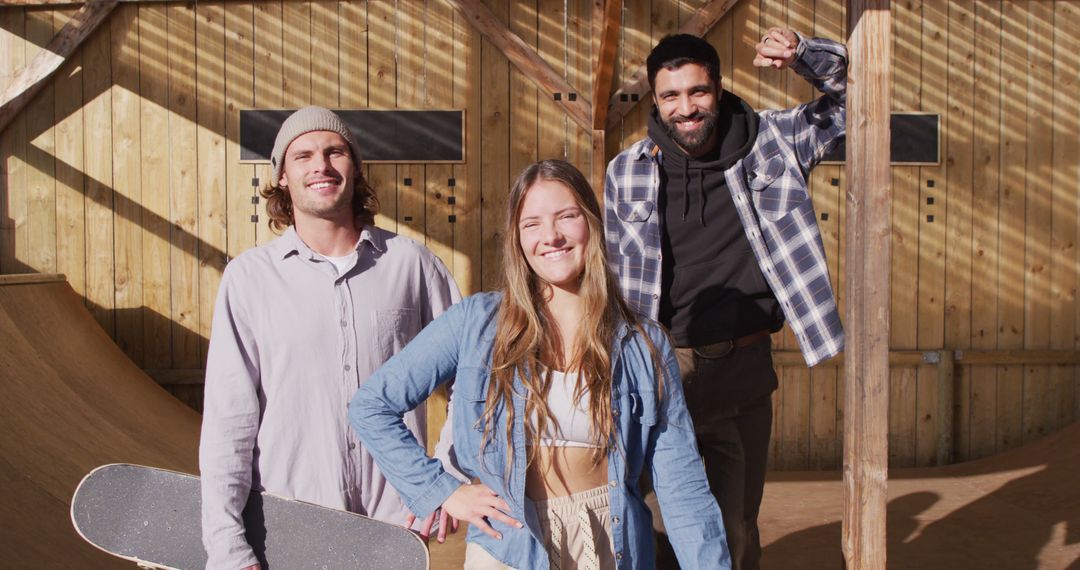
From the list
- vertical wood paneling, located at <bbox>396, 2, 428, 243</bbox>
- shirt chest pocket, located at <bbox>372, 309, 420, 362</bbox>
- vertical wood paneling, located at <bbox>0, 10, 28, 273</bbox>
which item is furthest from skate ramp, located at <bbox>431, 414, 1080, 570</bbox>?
vertical wood paneling, located at <bbox>0, 10, 28, 273</bbox>

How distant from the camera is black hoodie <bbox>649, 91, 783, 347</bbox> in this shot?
2.57 m

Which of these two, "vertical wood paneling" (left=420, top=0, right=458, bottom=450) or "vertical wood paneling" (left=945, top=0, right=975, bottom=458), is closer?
"vertical wood paneling" (left=420, top=0, right=458, bottom=450)

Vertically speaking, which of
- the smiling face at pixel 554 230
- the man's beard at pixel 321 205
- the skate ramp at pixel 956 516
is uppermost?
the man's beard at pixel 321 205

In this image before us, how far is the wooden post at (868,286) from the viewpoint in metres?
2.43

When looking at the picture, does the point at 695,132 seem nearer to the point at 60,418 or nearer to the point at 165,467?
the point at 165,467

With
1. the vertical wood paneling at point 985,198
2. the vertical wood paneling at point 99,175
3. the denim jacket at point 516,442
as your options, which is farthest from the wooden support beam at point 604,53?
the denim jacket at point 516,442

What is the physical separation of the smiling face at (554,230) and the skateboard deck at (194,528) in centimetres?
58

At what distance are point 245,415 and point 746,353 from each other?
4.43 feet

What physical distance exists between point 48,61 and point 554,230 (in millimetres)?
5650

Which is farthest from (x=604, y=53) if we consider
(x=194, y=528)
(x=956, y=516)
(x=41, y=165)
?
(x=194, y=528)

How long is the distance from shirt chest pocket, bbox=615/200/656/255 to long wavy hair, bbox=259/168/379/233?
76 cm

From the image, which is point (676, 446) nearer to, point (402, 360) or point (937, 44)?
point (402, 360)

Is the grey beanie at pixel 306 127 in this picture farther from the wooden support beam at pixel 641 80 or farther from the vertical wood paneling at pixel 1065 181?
the vertical wood paneling at pixel 1065 181

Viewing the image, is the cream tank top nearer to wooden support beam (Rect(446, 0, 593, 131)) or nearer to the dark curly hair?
the dark curly hair
